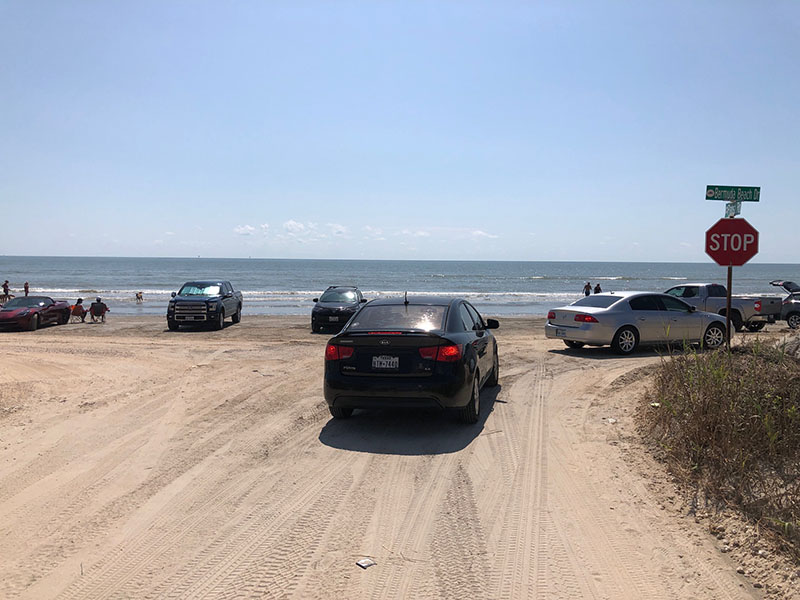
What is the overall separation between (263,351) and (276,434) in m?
8.01

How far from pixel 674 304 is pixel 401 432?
1039cm

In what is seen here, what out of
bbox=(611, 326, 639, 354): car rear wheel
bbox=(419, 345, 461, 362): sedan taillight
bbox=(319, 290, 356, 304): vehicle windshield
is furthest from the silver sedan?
bbox=(319, 290, 356, 304): vehicle windshield

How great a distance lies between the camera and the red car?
22578mm

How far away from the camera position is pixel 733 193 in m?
9.84

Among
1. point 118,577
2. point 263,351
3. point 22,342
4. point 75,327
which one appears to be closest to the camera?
point 118,577

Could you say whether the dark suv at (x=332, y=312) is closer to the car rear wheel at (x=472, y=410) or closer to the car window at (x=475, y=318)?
the car window at (x=475, y=318)

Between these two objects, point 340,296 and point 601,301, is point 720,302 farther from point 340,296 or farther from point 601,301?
point 340,296

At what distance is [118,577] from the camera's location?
13.0 ft

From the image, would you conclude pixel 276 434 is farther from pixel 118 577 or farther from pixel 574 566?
pixel 574 566

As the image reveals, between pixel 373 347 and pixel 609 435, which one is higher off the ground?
pixel 373 347

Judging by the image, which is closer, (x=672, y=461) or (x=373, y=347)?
(x=672, y=461)

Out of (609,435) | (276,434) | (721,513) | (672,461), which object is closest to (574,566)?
(721,513)

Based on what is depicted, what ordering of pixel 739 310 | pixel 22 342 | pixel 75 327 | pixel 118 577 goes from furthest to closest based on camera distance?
1. pixel 75 327
2. pixel 739 310
3. pixel 22 342
4. pixel 118 577

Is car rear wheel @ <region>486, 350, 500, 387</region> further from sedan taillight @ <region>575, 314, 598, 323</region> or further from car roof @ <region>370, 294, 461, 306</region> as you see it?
sedan taillight @ <region>575, 314, 598, 323</region>
